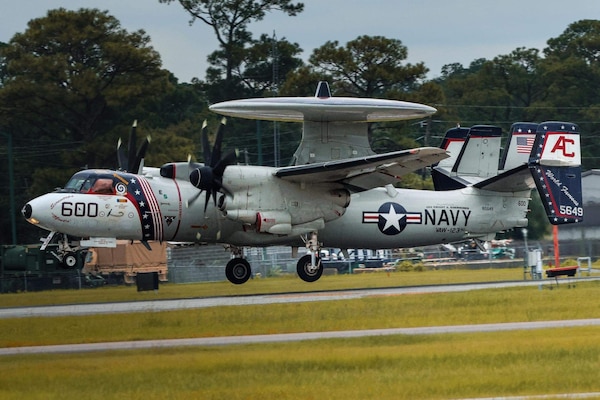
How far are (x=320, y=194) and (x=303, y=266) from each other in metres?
2.61

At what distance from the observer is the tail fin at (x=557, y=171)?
120 feet

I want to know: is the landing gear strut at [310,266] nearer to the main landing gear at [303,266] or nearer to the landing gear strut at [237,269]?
the main landing gear at [303,266]

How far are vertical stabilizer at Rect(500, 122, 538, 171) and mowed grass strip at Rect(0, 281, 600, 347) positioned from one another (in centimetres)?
985

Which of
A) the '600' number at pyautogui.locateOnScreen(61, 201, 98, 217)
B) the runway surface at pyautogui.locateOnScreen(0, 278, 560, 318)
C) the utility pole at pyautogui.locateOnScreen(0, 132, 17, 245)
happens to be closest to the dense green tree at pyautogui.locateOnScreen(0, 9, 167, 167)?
the utility pole at pyautogui.locateOnScreen(0, 132, 17, 245)

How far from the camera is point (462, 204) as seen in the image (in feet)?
127

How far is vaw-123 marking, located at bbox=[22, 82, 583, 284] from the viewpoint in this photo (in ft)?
114

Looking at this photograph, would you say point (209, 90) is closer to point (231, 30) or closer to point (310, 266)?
point (231, 30)

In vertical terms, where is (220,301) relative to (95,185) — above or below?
below

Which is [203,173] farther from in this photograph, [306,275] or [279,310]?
[279,310]

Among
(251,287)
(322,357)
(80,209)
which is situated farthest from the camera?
(251,287)

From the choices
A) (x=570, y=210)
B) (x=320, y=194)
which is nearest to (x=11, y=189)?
(x=320, y=194)

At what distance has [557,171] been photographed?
1439 inches

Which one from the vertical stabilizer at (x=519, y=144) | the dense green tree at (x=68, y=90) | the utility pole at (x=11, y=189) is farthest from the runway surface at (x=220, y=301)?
the dense green tree at (x=68, y=90)

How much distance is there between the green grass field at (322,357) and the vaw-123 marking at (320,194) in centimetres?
660
